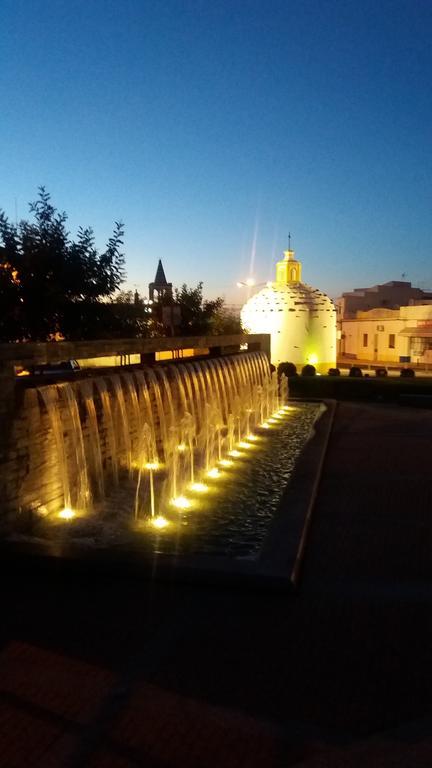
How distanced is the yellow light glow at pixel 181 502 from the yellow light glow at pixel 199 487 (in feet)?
1.34

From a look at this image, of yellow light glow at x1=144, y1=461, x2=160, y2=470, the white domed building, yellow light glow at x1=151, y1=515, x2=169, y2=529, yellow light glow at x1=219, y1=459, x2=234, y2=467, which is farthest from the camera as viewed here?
the white domed building

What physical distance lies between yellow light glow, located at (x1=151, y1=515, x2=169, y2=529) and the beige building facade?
3744 centimetres

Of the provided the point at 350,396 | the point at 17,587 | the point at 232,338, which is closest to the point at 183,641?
the point at 17,587

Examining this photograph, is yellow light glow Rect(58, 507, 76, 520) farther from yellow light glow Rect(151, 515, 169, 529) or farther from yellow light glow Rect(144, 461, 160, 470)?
yellow light glow Rect(144, 461, 160, 470)

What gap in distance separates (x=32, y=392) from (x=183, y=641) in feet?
11.4

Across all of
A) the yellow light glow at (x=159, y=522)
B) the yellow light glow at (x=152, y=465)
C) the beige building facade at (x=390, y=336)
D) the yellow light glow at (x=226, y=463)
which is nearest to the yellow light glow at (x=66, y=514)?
the yellow light glow at (x=159, y=522)

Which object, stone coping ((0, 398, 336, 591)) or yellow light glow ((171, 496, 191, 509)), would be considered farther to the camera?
yellow light glow ((171, 496, 191, 509))

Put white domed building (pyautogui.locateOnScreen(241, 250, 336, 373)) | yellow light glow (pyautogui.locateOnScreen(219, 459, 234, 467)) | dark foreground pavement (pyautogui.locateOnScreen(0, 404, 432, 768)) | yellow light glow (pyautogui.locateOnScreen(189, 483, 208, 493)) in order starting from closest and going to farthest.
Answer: dark foreground pavement (pyautogui.locateOnScreen(0, 404, 432, 768)), yellow light glow (pyautogui.locateOnScreen(189, 483, 208, 493)), yellow light glow (pyautogui.locateOnScreen(219, 459, 234, 467)), white domed building (pyautogui.locateOnScreen(241, 250, 336, 373))

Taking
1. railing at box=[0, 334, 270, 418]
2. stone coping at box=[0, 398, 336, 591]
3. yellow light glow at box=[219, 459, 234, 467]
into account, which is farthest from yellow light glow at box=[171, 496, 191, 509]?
railing at box=[0, 334, 270, 418]

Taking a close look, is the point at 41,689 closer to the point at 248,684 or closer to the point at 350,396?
the point at 248,684

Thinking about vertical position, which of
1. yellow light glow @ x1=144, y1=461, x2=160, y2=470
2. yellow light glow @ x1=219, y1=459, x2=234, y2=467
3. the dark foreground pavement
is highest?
yellow light glow @ x1=144, y1=461, x2=160, y2=470

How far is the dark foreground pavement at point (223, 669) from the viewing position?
3078 mm

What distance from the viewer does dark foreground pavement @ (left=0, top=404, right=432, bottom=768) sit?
10.1ft

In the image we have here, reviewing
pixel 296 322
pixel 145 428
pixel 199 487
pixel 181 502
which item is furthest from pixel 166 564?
pixel 296 322
